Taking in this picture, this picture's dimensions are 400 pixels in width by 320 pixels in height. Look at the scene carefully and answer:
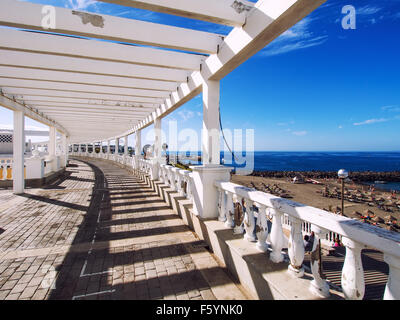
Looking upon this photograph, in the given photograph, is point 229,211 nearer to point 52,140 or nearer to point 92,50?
point 92,50

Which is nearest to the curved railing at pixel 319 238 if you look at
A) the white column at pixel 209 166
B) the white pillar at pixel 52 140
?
the white column at pixel 209 166

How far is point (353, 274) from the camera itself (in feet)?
4.77

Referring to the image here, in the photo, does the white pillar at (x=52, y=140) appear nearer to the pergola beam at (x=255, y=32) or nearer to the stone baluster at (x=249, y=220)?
the pergola beam at (x=255, y=32)

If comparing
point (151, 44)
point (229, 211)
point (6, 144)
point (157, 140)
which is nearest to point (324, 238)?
point (229, 211)

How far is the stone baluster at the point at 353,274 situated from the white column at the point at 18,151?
32.1 ft

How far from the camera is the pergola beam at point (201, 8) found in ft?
8.17

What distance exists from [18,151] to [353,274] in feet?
33.1

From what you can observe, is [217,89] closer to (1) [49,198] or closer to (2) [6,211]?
(2) [6,211]

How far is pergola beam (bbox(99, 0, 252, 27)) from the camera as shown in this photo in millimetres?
2490

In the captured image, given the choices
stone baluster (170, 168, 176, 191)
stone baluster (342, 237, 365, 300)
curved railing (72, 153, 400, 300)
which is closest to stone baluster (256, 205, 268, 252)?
curved railing (72, 153, 400, 300)

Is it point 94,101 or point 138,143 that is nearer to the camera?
point 94,101

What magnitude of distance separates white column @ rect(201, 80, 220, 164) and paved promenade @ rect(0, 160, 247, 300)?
5.18 ft

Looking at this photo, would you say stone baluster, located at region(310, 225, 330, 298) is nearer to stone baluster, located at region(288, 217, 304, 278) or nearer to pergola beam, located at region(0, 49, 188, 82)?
stone baluster, located at region(288, 217, 304, 278)
